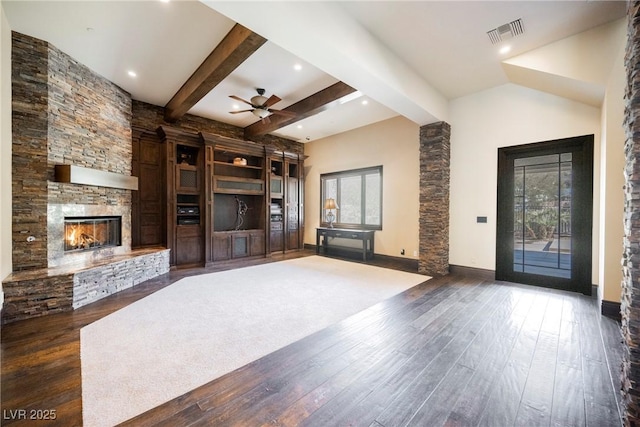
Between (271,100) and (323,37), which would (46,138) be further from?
(323,37)

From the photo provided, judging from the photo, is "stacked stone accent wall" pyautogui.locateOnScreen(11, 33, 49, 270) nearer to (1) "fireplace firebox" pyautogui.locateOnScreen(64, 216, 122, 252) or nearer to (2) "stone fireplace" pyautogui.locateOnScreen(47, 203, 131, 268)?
(2) "stone fireplace" pyautogui.locateOnScreen(47, 203, 131, 268)

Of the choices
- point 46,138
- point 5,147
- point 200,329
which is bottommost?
point 200,329

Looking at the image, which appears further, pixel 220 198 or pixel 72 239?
pixel 220 198

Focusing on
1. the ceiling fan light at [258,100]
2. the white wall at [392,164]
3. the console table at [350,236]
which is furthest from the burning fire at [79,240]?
the white wall at [392,164]

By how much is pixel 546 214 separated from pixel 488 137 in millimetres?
1627

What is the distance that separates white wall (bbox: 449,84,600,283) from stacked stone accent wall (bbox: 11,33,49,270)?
656 centimetres

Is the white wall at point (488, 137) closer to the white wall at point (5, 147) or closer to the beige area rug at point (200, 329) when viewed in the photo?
the beige area rug at point (200, 329)


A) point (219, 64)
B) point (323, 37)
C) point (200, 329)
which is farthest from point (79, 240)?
point (323, 37)

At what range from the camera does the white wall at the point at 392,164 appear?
19.2 ft

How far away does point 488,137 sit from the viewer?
466 cm

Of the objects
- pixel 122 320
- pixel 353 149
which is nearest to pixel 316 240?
pixel 353 149

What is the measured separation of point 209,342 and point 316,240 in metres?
5.42

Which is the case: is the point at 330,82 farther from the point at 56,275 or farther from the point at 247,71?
the point at 56,275

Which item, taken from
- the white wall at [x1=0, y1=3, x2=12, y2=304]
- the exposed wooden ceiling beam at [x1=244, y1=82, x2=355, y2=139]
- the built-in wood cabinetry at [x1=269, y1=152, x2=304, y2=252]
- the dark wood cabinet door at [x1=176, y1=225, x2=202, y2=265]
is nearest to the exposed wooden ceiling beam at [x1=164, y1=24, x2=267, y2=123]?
the exposed wooden ceiling beam at [x1=244, y1=82, x2=355, y2=139]
